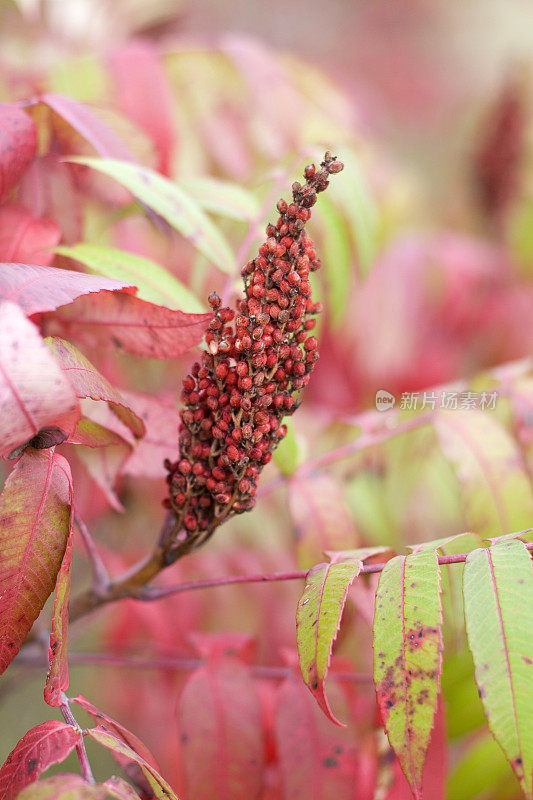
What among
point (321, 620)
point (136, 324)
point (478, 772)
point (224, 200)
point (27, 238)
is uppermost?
point (224, 200)

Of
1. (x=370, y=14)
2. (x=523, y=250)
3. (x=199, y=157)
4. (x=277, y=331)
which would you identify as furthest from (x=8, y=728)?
(x=370, y=14)

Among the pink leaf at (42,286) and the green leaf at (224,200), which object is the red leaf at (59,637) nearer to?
the pink leaf at (42,286)

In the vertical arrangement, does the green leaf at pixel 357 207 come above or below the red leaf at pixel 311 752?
above

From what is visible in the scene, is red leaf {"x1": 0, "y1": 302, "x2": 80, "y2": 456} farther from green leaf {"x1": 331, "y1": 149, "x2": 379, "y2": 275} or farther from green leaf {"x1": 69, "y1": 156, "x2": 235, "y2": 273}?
green leaf {"x1": 331, "y1": 149, "x2": 379, "y2": 275}

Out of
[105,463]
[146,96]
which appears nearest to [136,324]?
→ [105,463]

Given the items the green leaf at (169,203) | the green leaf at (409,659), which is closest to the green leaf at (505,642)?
the green leaf at (409,659)

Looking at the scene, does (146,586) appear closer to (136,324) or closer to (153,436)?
(153,436)
